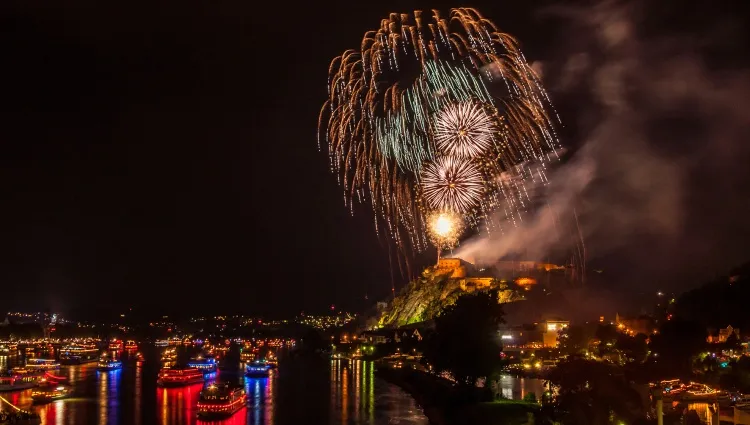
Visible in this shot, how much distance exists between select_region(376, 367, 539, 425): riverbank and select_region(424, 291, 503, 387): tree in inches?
46.2

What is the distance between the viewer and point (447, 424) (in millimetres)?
32281

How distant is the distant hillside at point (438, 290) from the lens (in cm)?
8303

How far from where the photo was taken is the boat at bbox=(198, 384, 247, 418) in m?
36.8

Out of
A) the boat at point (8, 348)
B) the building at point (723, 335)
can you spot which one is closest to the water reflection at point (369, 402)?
the building at point (723, 335)

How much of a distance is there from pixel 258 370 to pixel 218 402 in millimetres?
27388

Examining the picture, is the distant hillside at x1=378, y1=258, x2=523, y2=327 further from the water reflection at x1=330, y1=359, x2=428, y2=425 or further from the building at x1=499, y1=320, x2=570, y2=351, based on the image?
the water reflection at x1=330, y1=359, x2=428, y2=425

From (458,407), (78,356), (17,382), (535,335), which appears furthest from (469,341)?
(78,356)

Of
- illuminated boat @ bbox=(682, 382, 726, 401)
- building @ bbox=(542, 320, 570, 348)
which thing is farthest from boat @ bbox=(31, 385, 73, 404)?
building @ bbox=(542, 320, 570, 348)

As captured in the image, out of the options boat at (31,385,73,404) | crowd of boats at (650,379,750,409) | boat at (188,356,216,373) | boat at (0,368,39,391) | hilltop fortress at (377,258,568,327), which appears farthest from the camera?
hilltop fortress at (377,258,568,327)

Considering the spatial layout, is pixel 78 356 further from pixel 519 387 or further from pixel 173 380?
pixel 519 387

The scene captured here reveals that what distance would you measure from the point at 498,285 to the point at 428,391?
42.3m

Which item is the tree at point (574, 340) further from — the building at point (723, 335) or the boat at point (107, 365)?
the boat at point (107, 365)

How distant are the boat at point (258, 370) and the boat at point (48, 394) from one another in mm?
18880

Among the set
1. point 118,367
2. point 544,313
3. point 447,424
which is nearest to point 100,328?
point 118,367
